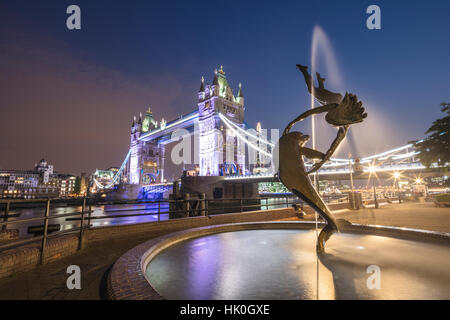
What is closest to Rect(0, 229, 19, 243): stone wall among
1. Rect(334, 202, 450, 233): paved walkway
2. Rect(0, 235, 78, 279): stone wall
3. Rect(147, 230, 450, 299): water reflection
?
Rect(0, 235, 78, 279): stone wall

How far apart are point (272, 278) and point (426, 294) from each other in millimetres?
1456

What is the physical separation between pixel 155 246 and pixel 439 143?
19.1 m

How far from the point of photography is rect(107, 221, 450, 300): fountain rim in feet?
6.54

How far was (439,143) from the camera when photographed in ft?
49.0

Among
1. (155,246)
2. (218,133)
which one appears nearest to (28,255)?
(155,246)

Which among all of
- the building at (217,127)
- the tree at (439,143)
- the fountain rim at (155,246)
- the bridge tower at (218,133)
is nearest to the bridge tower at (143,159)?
the building at (217,127)

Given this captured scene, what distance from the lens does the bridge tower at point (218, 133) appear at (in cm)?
4972

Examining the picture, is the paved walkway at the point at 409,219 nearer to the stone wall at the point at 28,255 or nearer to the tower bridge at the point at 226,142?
the stone wall at the point at 28,255

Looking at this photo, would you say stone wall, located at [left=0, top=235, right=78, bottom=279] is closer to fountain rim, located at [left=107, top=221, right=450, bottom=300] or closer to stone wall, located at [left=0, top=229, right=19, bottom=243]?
fountain rim, located at [left=107, top=221, right=450, bottom=300]

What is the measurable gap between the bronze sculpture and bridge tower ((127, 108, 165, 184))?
275 ft

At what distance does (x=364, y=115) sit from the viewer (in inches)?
151

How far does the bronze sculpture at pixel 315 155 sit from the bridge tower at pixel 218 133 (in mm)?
43014
